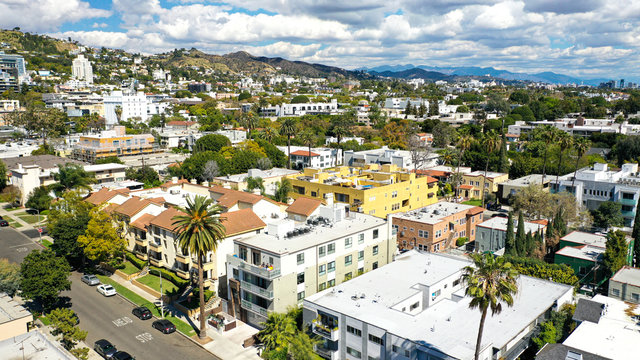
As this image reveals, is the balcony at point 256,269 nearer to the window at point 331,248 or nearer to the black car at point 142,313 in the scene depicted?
the window at point 331,248

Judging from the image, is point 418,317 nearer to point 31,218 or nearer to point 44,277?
point 44,277

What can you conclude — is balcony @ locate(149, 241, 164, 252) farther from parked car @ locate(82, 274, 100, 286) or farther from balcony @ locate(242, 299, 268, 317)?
balcony @ locate(242, 299, 268, 317)

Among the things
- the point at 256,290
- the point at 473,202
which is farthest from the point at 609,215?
the point at 256,290

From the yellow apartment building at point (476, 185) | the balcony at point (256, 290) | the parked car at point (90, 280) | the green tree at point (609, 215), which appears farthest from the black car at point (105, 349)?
the yellow apartment building at point (476, 185)

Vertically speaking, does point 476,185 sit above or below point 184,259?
above

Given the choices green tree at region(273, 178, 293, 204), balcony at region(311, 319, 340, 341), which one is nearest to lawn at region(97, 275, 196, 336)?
balcony at region(311, 319, 340, 341)

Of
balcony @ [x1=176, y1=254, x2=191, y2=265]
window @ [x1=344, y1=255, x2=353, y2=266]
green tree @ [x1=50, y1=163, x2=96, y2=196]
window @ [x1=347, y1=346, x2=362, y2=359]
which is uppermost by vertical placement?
green tree @ [x1=50, y1=163, x2=96, y2=196]
